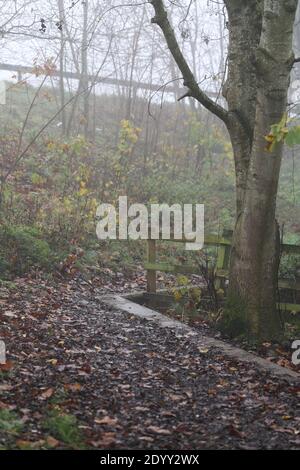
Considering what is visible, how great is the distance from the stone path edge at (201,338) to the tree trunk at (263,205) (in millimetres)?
517

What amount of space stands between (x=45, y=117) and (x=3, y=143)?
4483mm

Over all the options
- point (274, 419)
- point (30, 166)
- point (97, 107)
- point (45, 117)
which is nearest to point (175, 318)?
point (274, 419)

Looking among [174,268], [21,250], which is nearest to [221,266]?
[174,268]

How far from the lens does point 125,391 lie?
5586mm

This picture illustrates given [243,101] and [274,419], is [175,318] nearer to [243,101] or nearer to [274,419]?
[243,101]

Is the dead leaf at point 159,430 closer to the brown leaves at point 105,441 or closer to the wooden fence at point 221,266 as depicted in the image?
the brown leaves at point 105,441

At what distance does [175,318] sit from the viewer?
9.37m

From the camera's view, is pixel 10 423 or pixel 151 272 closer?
pixel 10 423

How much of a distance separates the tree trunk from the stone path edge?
20.4 inches

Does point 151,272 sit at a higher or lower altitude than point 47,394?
higher

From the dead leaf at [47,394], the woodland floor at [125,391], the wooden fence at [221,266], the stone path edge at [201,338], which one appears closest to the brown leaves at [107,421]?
the woodland floor at [125,391]

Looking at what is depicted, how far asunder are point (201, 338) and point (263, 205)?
189 centimetres

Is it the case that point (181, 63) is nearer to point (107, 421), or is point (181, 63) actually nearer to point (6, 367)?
point (6, 367)

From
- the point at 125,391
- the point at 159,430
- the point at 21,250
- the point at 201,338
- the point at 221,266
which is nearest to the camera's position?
the point at 159,430
